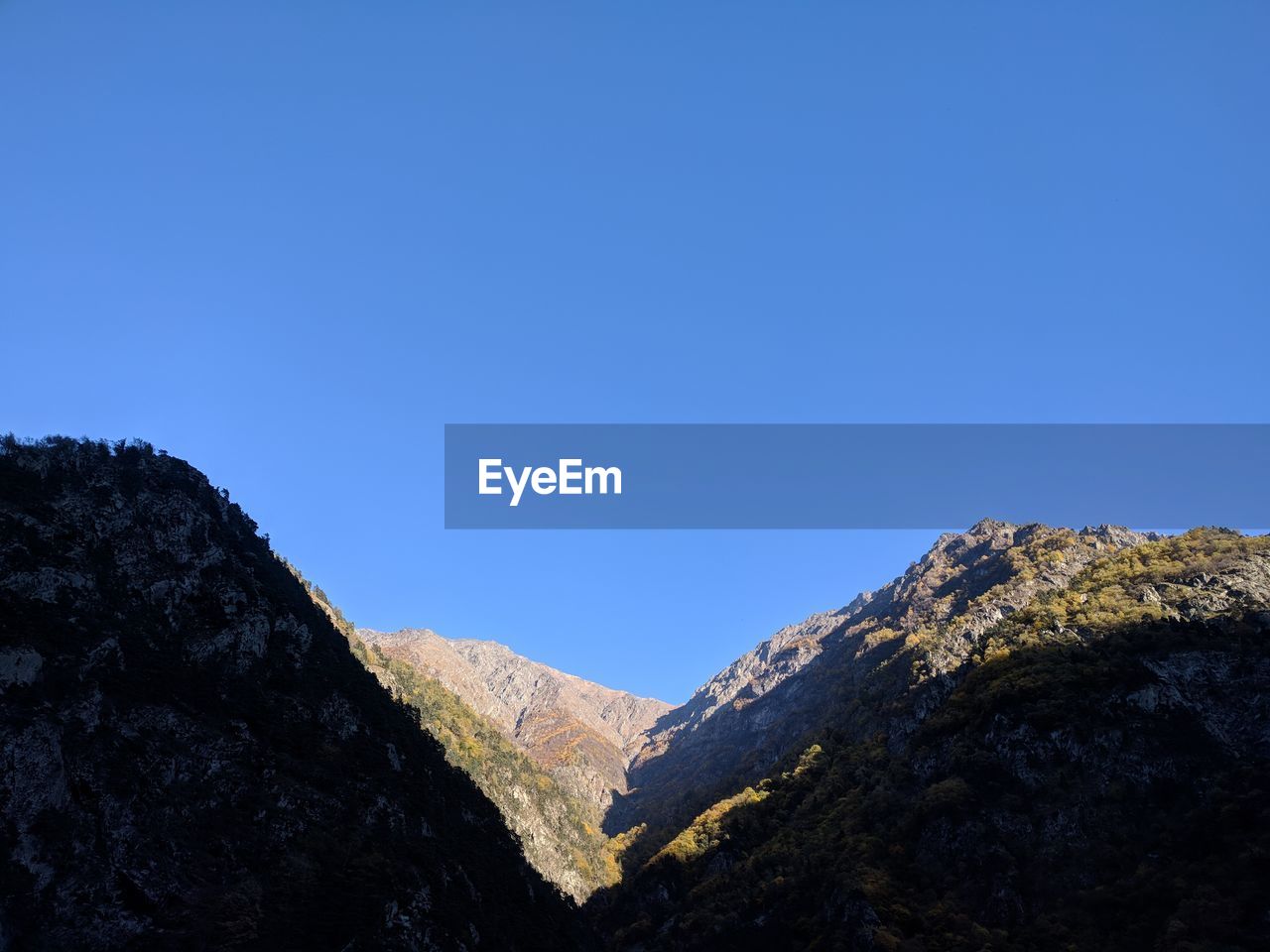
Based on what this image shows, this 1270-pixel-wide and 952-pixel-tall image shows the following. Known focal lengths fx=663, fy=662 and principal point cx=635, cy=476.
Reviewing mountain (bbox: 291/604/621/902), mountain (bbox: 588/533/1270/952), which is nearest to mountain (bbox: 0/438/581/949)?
mountain (bbox: 588/533/1270/952)

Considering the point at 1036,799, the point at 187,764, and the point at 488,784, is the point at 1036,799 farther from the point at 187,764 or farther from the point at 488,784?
the point at 488,784

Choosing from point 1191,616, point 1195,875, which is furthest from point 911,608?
point 1195,875

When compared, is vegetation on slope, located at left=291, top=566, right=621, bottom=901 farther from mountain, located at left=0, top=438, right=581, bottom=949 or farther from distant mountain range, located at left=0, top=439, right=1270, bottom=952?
mountain, located at left=0, top=438, right=581, bottom=949

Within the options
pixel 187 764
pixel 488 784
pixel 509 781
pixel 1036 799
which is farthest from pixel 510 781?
pixel 187 764

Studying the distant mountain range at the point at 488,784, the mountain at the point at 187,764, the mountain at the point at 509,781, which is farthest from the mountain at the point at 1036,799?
the mountain at the point at 187,764

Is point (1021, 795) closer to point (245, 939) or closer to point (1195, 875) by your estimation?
point (1195, 875)

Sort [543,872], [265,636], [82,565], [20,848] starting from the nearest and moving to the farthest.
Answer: [20,848] < [82,565] < [265,636] < [543,872]

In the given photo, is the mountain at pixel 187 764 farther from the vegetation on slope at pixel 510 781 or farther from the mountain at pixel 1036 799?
the vegetation on slope at pixel 510 781
